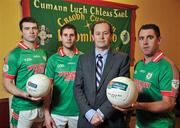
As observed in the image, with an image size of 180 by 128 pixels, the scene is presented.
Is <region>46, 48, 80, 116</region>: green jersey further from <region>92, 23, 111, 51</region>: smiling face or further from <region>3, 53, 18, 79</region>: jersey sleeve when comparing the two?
<region>92, 23, 111, 51</region>: smiling face

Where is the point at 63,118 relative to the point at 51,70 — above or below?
below

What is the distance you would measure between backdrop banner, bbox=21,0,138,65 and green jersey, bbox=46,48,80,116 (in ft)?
3.60

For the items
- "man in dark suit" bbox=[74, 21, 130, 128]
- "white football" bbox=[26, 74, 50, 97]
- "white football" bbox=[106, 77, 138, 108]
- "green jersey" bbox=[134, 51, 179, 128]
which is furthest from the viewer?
"white football" bbox=[26, 74, 50, 97]

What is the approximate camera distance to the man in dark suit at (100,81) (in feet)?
5.87

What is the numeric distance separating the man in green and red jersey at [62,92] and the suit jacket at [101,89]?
365 millimetres

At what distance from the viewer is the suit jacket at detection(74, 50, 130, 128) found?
1808 mm

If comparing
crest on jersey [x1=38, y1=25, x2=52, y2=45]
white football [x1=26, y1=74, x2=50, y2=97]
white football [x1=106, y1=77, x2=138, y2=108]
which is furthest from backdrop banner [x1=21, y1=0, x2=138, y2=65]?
white football [x1=106, y1=77, x2=138, y2=108]

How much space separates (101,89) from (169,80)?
47 cm

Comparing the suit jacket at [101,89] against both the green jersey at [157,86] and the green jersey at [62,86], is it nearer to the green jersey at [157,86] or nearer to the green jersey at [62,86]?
the green jersey at [157,86]

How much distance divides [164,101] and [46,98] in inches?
41.3

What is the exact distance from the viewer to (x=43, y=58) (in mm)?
2385

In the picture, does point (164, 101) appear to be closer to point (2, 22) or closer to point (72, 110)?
point (72, 110)

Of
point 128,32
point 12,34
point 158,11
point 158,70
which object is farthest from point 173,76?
point 158,11

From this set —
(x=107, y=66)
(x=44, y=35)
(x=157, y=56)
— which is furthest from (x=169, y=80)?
(x=44, y=35)
